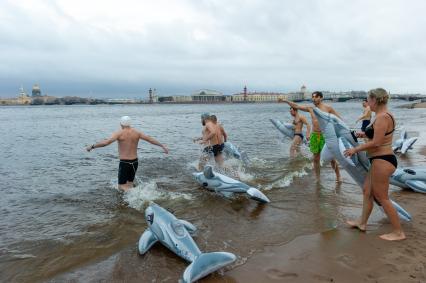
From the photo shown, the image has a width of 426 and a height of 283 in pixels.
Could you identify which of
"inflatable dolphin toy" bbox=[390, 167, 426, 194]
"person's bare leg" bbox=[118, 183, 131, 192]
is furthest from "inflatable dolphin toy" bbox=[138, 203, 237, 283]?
"inflatable dolphin toy" bbox=[390, 167, 426, 194]

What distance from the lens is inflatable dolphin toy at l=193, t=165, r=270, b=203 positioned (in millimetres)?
7301

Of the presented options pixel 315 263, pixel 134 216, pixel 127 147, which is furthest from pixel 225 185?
pixel 315 263

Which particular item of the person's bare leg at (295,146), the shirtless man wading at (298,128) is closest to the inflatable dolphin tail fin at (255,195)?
the shirtless man wading at (298,128)

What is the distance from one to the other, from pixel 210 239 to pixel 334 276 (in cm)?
217

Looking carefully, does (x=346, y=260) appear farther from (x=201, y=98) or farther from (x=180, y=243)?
(x=201, y=98)

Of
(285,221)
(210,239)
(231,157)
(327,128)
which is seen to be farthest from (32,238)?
(231,157)

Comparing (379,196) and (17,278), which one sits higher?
(379,196)

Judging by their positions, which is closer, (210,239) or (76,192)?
(210,239)

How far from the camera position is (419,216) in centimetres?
619

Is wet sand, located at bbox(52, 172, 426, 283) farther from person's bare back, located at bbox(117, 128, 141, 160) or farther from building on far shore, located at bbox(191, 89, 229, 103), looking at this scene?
building on far shore, located at bbox(191, 89, 229, 103)

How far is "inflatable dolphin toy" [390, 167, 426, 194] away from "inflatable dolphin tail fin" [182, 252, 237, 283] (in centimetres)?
559

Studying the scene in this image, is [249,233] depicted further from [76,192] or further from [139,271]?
[76,192]

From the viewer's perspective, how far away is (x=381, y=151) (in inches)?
195

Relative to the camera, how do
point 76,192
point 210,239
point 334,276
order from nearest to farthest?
point 334,276 → point 210,239 → point 76,192
